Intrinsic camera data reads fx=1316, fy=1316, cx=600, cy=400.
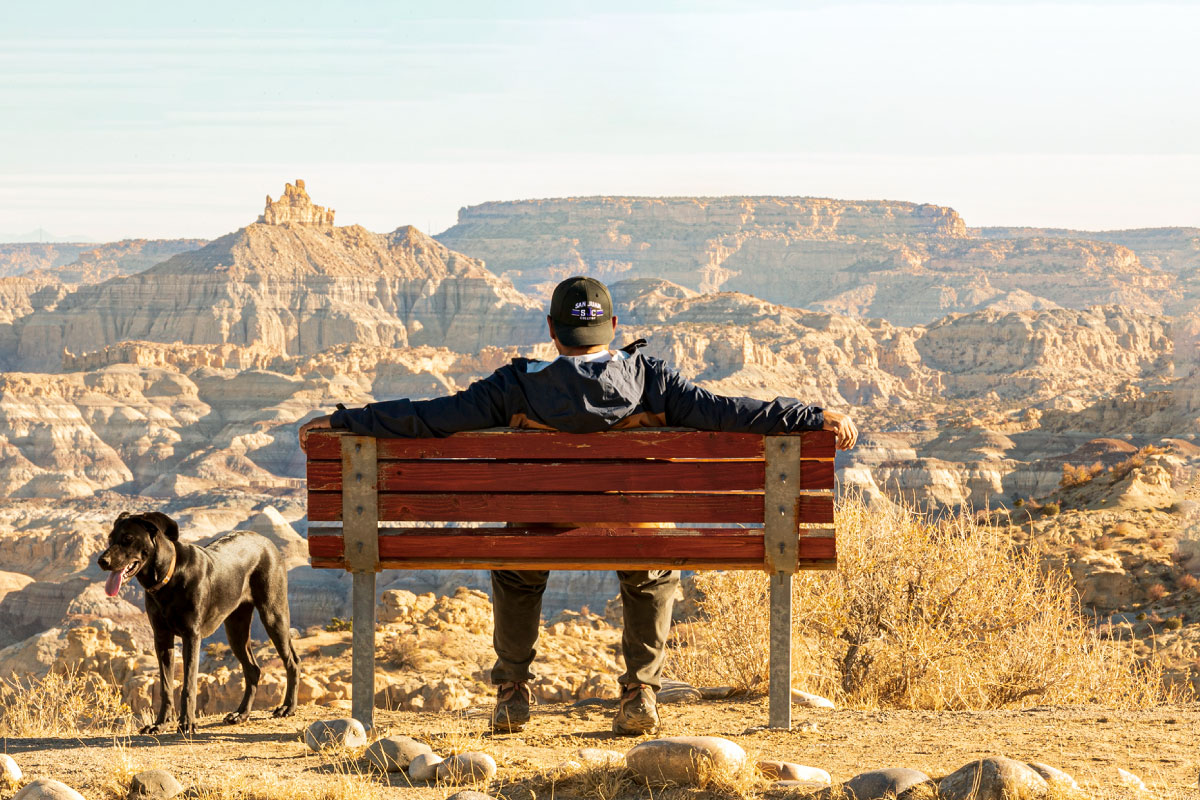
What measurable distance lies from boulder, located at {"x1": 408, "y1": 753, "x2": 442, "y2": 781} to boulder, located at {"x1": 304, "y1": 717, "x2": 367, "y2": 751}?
512mm

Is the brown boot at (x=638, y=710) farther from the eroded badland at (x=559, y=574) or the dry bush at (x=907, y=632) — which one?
the dry bush at (x=907, y=632)

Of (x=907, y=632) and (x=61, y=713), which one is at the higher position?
(x=907, y=632)

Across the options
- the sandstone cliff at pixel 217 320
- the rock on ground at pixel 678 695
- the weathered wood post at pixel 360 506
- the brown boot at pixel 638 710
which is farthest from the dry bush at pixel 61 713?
the sandstone cliff at pixel 217 320

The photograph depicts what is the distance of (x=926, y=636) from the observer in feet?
27.0

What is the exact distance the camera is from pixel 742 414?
16.9 ft

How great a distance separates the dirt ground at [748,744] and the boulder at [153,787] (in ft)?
0.34

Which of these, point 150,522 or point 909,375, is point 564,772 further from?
point 909,375

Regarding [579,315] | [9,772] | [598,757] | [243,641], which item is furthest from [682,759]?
[243,641]

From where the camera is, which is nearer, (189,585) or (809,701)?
Answer: (189,585)

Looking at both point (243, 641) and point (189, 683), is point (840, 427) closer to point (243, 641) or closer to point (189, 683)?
point (189, 683)

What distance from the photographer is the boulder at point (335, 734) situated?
16.9 ft

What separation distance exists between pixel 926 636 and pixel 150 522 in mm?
4770

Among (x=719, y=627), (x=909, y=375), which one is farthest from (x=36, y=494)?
(x=719, y=627)

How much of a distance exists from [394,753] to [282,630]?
2.16 m
